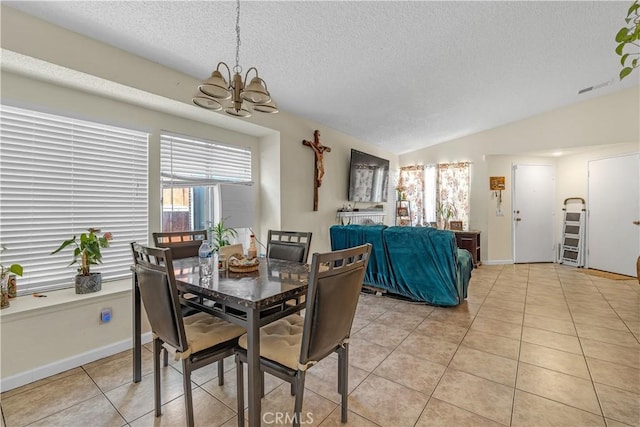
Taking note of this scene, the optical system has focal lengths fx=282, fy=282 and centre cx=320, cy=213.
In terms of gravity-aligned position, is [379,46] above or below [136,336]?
above

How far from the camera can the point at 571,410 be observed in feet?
5.68

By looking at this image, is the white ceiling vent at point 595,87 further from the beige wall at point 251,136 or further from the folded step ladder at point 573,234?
the folded step ladder at point 573,234

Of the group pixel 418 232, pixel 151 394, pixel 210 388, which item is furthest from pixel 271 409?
pixel 418 232

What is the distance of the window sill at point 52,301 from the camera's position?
77.4 inches

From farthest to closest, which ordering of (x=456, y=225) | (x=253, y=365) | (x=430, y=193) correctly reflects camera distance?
(x=430, y=193) < (x=456, y=225) < (x=253, y=365)

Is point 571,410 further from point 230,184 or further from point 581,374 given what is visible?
point 230,184

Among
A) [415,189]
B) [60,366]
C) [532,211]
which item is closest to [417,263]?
[60,366]

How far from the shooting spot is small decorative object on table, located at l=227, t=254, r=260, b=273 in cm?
191

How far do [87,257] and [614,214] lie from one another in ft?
25.4

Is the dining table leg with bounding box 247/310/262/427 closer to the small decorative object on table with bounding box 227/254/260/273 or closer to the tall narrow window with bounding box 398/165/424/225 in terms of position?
the small decorative object on table with bounding box 227/254/260/273

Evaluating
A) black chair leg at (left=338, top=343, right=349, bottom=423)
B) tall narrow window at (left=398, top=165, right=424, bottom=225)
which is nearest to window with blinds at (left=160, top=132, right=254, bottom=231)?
black chair leg at (left=338, top=343, right=349, bottom=423)

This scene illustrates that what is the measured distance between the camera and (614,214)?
16.6 ft

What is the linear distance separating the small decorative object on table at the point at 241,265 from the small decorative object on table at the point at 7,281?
4.93 ft

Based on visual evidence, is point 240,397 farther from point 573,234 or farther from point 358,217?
point 573,234
